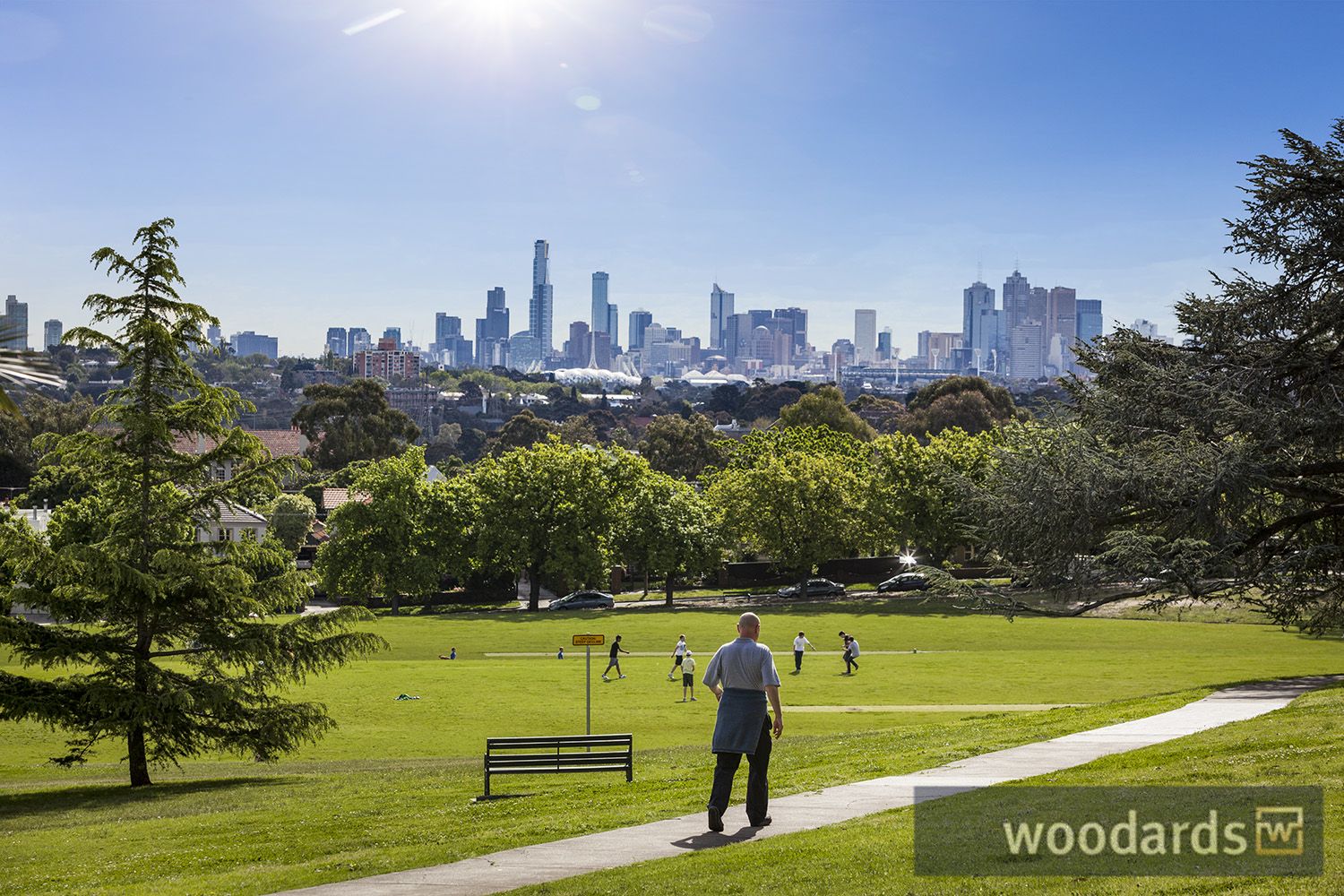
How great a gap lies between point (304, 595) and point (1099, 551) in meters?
16.8

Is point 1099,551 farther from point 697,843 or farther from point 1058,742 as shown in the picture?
point 697,843

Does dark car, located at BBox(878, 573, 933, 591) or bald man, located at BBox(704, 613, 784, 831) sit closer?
bald man, located at BBox(704, 613, 784, 831)

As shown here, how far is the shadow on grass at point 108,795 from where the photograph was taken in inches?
741

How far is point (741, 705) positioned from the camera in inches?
422

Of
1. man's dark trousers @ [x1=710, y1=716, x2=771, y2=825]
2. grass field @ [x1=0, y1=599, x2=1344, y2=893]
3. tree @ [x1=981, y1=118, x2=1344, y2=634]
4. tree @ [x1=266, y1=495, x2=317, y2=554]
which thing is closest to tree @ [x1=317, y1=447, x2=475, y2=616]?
grass field @ [x1=0, y1=599, x2=1344, y2=893]

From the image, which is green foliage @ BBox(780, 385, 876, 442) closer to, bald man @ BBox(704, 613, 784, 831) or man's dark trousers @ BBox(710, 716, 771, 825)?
man's dark trousers @ BBox(710, 716, 771, 825)

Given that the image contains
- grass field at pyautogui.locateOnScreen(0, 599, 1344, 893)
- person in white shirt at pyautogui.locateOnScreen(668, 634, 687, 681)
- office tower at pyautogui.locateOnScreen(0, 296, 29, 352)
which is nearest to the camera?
office tower at pyautogui.locateOnScreen(0, 296, 29, 352)

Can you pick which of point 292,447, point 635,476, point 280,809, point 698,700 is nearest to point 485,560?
point 635,476

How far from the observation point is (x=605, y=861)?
33.1ft

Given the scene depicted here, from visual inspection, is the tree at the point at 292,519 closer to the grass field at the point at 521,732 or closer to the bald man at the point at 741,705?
the grass field at the point at 521,732

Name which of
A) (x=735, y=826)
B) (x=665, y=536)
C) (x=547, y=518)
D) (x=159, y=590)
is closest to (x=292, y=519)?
(x=547, y=518)

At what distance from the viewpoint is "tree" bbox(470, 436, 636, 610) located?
6744cm

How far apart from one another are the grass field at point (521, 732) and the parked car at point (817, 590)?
15.8m

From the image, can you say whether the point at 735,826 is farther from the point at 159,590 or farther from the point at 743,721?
the point at 159,590
